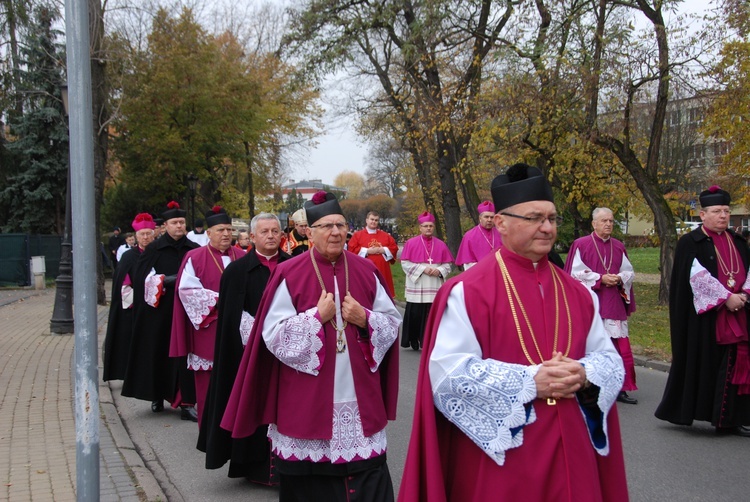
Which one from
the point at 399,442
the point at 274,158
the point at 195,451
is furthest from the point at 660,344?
the point at 274,158

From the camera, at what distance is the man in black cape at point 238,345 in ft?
19.5

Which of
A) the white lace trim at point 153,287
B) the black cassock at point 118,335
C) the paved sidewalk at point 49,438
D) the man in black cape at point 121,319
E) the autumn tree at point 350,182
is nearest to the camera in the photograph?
the paved sidewalk at point 49,438

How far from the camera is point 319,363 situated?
14.4ft

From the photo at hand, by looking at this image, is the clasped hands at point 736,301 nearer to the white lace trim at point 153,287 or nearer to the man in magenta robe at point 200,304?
the man in magenta robe at point 200,304

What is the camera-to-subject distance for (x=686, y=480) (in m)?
6.10

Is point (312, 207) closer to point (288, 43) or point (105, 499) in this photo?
point (105, 499)

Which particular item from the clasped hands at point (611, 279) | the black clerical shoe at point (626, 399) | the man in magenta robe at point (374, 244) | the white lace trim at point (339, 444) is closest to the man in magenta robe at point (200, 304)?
the white lace trim at point (339, 444)

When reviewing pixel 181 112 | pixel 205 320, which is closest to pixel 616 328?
pixel 205 320

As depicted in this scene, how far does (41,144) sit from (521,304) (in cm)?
3487

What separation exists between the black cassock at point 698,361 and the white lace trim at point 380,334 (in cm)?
403

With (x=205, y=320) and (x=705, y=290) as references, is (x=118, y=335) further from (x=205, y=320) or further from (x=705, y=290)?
(x=705, y=290)

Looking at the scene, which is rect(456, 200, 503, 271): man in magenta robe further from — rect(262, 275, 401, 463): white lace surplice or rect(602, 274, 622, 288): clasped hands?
rect(262, 275, 401, 463): white lace surplice

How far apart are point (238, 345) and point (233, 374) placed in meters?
0.23

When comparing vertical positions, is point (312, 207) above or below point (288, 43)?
below
